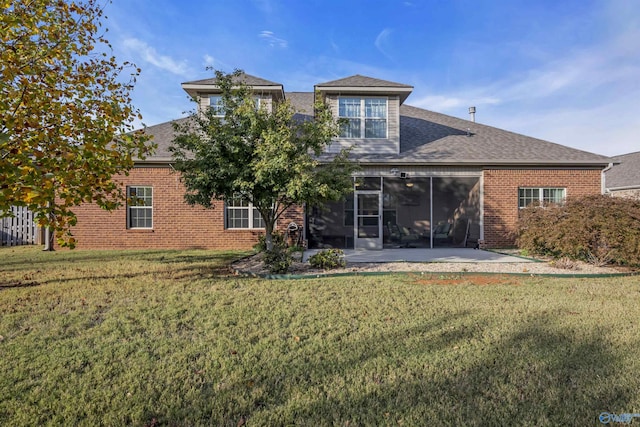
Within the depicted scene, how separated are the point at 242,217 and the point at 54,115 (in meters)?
7.77

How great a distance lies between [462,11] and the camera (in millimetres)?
11594

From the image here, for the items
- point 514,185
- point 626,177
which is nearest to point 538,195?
point 514,185

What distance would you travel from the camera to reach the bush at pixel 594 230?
7.95m

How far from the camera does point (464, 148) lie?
13.2m

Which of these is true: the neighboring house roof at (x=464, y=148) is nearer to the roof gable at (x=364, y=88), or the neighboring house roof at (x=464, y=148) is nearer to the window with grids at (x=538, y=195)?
the window with grids at (x=538, y=195)

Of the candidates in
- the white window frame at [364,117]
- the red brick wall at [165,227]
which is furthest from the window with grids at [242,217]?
the white window frame at [364,117]

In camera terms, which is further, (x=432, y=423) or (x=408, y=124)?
(x=408, y=124)

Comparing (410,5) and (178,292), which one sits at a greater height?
(410,5)

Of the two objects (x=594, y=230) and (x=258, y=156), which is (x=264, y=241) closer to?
(x=258, y=156)

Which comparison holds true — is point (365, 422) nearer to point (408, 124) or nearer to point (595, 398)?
point (595, 398)

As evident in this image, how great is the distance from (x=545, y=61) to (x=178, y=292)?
607 inches

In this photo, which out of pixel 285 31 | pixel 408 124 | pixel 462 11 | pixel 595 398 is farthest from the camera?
pixel 408 124

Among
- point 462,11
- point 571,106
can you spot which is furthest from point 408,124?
point 571,106

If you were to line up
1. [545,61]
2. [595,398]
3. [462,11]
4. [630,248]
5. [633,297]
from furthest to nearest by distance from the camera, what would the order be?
[545,61]
[462,11]
[630,248]
[633,297]
[595,398]
